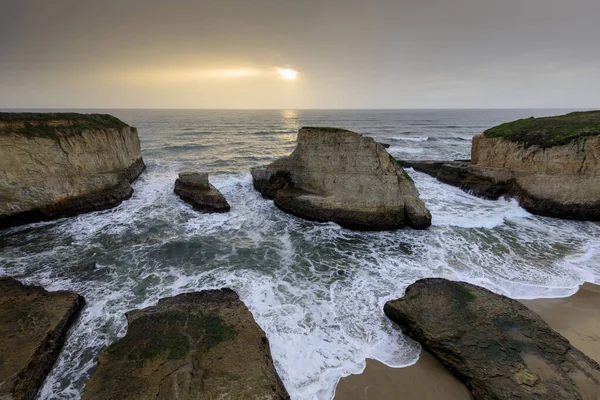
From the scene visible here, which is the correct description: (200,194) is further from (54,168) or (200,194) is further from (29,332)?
(29,332)

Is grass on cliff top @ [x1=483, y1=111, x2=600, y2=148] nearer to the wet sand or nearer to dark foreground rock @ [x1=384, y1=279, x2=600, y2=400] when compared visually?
the wet sand

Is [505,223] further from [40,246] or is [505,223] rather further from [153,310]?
[40,246]

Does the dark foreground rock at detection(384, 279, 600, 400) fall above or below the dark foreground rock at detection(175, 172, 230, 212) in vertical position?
below

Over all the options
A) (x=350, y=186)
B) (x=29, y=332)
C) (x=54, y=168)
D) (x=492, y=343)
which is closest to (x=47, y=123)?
(x=54, y=168)

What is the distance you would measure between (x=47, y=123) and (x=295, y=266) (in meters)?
15.7

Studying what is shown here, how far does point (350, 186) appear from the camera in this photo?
14.1 meters

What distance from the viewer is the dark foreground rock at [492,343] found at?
5.64 metres

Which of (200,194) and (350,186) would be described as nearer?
(350,186)

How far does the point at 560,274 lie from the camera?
9.62m

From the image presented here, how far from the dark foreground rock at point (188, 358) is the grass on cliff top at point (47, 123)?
12.9 m

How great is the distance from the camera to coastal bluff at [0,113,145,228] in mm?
12961

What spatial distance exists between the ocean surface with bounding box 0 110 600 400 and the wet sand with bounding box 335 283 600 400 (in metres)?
0.24

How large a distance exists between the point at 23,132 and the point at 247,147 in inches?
977

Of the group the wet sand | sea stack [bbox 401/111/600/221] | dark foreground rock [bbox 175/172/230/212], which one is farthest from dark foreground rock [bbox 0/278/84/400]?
sea stack [bbox 401/111/600/221]
